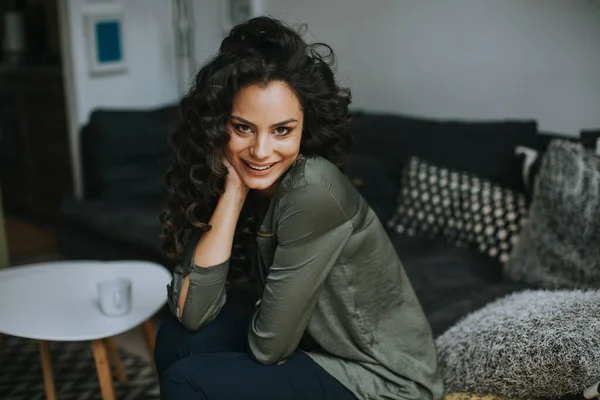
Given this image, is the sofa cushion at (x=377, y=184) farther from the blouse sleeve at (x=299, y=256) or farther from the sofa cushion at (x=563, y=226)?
the blouse sleeve at (x=299, y=256)

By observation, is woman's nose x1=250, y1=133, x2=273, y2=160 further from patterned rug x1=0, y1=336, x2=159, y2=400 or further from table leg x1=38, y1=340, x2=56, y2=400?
patterned rug x1=0, y1=336, x2=159, y2=400

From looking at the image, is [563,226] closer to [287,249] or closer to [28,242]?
[287,249]

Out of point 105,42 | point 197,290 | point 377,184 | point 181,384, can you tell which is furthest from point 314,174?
point 105,42

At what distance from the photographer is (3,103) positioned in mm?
4359

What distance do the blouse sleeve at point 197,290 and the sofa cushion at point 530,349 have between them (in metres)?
0.51

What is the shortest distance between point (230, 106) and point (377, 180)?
4.43ft

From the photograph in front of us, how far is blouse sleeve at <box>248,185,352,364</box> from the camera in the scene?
4.60 feet

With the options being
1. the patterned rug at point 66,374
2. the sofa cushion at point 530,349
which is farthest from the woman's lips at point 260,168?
the patterned rug at point 66,374

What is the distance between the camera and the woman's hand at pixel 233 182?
1.55 m

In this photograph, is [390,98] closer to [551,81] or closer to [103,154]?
[551,81]

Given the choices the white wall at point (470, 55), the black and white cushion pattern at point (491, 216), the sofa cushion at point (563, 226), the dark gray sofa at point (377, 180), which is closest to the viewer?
the sofa cushion at point (563, 226)

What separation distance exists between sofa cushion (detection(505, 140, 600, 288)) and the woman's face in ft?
3.19

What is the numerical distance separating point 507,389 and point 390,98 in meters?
2.06

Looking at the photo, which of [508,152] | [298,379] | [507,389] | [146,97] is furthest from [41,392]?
[146,97]
